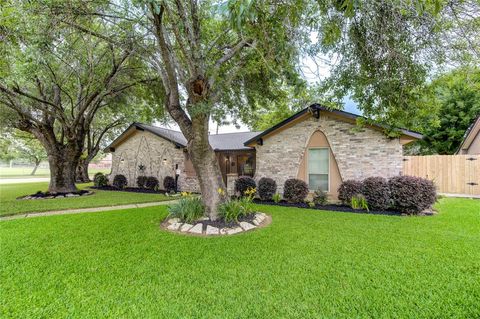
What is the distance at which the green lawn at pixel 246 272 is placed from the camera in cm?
267

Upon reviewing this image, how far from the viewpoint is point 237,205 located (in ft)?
20.9

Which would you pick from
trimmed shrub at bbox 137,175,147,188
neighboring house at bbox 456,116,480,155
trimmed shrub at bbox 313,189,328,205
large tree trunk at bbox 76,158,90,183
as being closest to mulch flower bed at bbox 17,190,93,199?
trimmed shrub at bbox 137,175,147,188

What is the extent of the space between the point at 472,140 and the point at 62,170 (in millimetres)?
24064

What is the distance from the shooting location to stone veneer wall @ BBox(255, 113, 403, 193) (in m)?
8.35

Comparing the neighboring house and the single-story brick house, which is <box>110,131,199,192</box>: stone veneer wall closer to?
the single-story brick house

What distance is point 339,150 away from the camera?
910cm

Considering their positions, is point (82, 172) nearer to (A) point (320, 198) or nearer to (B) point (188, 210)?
(B) point (188, 210)

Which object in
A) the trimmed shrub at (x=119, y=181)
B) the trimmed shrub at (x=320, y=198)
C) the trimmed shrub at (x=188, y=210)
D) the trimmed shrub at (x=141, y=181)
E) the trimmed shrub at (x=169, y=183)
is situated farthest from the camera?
the trimmed shrub at (x=119, y=181)

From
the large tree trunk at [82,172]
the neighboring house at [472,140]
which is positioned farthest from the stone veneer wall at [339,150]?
the large tree trunk at [82,172]

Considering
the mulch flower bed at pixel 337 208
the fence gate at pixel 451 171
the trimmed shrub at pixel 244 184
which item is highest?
the fence gate at pixel 451 171

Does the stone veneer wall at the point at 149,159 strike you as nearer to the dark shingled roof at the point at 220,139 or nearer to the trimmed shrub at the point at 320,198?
the dark shingled roof at the point at 220,139

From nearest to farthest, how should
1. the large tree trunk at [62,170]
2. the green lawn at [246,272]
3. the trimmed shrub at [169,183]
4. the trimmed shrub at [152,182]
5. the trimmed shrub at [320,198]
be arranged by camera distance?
the green lawn at [246,272] → the trimmed shrub at [320,198] → the large tree trunk at [62,170] → the trimmed shrub at [169,183] → the trimmed shrub at [152,182]

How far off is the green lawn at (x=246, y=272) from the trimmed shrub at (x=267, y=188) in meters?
4.01

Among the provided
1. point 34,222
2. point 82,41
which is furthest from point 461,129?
point 34,222
